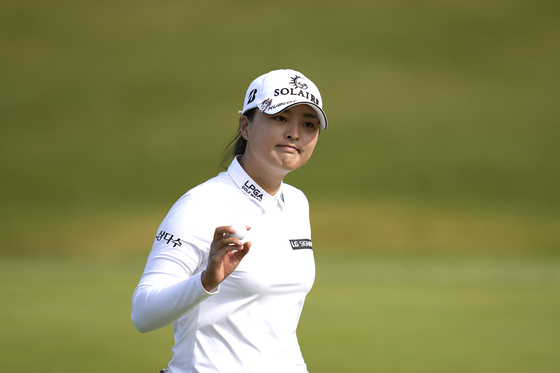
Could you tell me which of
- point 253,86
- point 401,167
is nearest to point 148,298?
point 253,86

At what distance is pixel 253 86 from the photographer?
2156 millimetres

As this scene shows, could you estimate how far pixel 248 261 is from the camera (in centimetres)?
193

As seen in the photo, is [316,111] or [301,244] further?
[301,244]

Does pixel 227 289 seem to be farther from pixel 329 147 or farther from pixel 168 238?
pixel 329 147

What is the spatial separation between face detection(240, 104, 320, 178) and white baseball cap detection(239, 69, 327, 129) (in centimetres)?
4

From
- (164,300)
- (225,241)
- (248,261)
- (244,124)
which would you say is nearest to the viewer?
(225,241)

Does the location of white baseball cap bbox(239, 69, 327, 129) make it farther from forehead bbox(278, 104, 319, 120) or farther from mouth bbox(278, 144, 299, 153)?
mouth bbox(278, 144, 299, 153)

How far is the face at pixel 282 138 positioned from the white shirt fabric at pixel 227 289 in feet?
0.34

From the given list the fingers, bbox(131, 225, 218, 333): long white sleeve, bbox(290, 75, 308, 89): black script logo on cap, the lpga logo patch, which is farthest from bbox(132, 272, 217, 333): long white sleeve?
bbox(290, 75, 308, 89): black script logo on cap

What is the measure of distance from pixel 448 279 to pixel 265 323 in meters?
9.50

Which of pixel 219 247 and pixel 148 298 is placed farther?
pixel 148 298

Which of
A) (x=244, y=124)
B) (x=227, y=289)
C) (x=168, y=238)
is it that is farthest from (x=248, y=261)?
(x=244, y=124)

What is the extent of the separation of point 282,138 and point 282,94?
14 centimetres

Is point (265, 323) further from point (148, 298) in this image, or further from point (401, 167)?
point (401, 167)
